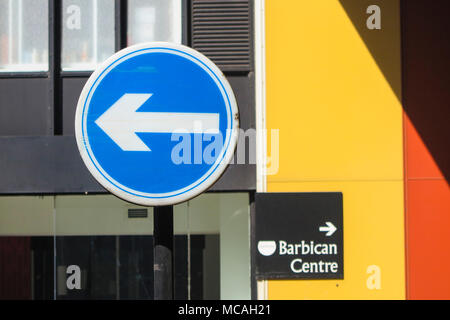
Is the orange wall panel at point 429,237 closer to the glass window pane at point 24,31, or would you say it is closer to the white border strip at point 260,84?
the white border strip at point 260,84

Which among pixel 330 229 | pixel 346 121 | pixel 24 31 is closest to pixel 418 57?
pixel 346 121

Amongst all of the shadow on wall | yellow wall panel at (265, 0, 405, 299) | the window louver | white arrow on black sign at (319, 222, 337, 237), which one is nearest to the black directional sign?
white arrow on black sign at (319, 222, 337, 237)

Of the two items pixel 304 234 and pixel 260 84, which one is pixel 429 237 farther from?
pixel 260 84

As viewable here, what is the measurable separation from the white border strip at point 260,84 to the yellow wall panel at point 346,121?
0.06 meters

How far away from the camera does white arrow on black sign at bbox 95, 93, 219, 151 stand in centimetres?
232

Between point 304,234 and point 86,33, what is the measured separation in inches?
135

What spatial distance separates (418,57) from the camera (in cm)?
825

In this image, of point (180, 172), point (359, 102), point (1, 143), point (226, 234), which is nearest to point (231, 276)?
point (226, 234)

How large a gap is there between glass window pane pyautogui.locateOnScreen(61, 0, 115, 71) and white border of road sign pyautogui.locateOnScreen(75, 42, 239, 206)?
6129 millimetres

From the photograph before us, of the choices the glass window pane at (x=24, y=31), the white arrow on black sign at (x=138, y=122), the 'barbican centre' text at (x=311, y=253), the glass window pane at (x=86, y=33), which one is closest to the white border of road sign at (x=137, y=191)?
the white arrow on black sign at (x=138, y=122)

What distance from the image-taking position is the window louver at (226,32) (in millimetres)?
8211

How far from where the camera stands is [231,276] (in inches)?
336

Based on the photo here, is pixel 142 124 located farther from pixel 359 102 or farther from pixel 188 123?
pixel 359 102
